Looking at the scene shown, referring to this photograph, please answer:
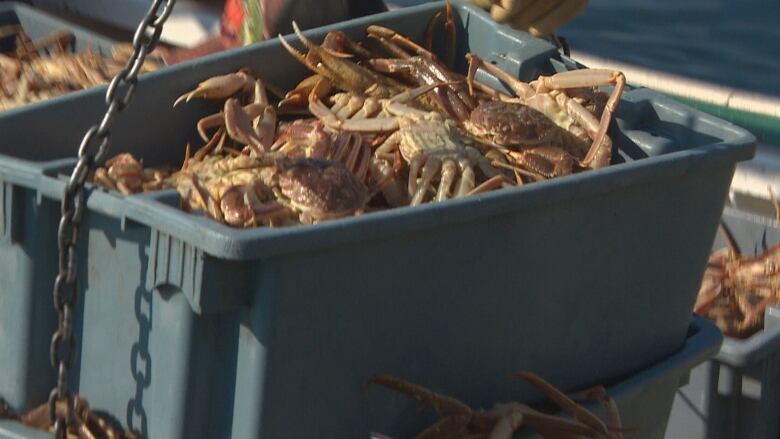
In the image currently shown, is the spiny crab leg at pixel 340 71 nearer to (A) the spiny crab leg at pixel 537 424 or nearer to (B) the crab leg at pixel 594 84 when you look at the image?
(B) the crab leg at pixel 594 84

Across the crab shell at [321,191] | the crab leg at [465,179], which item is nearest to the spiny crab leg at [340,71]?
the crab leg at [465,179]

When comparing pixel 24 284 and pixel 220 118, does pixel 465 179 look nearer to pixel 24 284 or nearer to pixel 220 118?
pixel 220 118

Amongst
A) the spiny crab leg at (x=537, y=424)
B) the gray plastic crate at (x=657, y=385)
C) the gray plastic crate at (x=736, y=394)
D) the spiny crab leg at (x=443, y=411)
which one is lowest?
the gray plastic crate at (x=736, y=394)

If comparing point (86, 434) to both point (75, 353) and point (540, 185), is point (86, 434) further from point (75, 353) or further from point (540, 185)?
point (540, 185)

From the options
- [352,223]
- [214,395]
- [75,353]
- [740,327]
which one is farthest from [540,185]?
[740,327]

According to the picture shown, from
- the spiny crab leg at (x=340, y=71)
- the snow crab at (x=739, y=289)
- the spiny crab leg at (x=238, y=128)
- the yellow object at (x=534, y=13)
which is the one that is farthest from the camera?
the snow crab at (x=739, y=289)

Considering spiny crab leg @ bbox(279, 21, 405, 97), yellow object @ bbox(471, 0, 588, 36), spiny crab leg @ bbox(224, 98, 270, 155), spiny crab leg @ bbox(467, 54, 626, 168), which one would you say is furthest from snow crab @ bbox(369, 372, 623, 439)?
yellow object @ bbox(471, 0, 588, 36)
